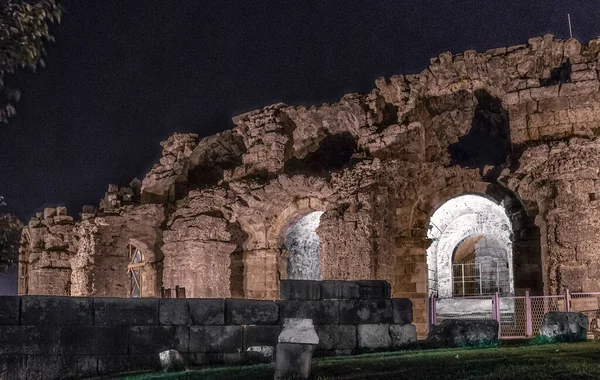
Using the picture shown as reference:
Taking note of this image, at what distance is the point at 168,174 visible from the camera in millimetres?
24766

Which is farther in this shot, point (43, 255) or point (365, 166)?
point (43, 255)

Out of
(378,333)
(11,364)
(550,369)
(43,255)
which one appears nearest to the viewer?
(550,369)

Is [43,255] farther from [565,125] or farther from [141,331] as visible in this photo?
[565,125]

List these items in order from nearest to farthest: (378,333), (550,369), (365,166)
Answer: (550,369) < (378,333) < (365,166)

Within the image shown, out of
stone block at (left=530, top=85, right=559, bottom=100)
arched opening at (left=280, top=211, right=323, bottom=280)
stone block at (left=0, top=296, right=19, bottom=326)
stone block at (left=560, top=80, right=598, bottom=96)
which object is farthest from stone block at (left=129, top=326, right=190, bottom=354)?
stone block at (left=560, top=80, right=598, bottom=96)

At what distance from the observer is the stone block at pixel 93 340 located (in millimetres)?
10828

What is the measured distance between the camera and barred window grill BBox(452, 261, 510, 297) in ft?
88.9

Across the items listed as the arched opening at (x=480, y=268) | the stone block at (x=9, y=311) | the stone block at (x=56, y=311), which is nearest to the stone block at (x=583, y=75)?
the arched opening at (x=480, y=268)

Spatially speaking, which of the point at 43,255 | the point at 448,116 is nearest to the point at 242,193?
the point at 448,116

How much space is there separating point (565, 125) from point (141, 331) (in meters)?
12.6

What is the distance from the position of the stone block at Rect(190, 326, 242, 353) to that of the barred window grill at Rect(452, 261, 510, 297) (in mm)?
16649

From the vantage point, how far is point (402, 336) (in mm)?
12219

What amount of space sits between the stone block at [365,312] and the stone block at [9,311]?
539cm

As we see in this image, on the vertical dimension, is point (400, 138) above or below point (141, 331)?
above
